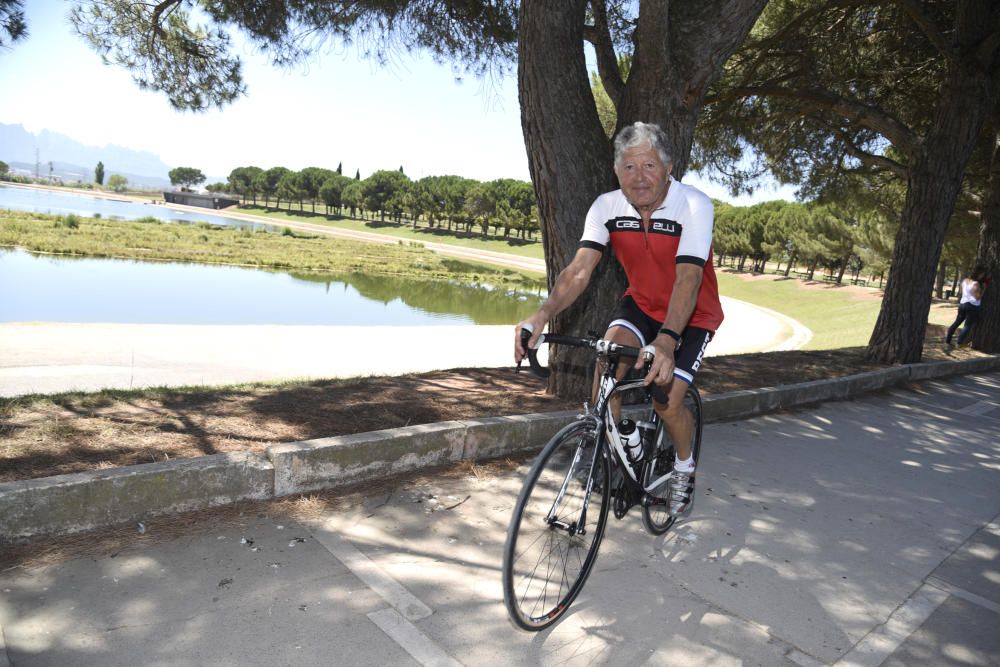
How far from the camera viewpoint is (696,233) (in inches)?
121

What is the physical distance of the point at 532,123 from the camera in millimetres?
5684

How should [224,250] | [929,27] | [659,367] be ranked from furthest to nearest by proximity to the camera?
1. [224,250]
2. [929,27]
3. [659,367]

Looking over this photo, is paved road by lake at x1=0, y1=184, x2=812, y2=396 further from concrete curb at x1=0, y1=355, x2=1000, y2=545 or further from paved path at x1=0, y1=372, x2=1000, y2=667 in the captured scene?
paved path at x1=0, y1=372, x2=1000, y2=667

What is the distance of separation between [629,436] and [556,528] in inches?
25.4

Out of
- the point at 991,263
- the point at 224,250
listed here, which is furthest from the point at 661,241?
the point at 224,250

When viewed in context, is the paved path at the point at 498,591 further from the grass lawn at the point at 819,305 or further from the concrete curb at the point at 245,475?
the grass lawn at the point at 819,305

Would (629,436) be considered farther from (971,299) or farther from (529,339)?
(971,299)

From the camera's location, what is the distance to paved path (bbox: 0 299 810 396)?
9.84 metres

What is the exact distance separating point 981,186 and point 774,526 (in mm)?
16378

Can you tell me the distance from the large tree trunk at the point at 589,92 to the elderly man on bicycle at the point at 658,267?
238 centimetres

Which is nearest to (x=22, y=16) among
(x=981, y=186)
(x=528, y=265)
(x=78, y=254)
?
(x=981, y=186)

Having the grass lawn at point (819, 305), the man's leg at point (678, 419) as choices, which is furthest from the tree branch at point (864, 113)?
the grass lawn at point (819, 305)

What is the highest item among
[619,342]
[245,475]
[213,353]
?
[619,342]

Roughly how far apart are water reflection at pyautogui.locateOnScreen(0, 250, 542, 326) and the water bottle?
21678 mm
